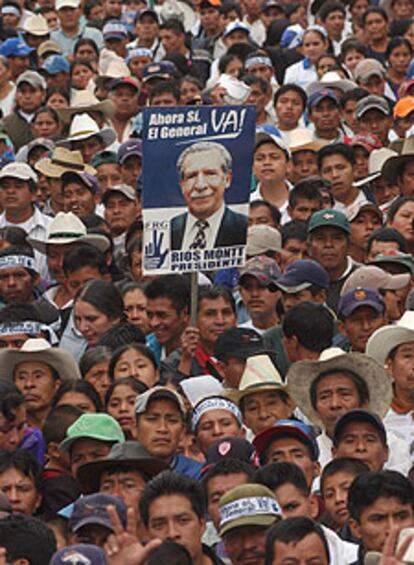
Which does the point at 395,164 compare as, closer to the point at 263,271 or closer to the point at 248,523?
the point at 263,271

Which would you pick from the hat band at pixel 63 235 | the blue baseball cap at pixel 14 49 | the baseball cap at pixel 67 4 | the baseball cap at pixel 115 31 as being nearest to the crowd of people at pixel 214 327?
the hat band at pixel 63 235

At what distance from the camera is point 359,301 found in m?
12.6

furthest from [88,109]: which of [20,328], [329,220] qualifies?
[20,328]

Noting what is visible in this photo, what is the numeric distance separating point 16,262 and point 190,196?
1717 mm

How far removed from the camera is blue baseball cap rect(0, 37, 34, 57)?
819 inches

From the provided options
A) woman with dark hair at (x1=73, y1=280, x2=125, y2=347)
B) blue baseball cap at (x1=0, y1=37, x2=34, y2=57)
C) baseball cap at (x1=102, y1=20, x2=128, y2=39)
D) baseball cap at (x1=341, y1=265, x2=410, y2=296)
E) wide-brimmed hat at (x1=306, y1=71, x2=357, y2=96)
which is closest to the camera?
baseball cap at (x1=341, y1=265, x2=410, y2=296)

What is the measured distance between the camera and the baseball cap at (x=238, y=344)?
12109 mm

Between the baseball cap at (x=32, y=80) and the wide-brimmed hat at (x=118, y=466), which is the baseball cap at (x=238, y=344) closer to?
the wide-brimmed hat at (x=118, y=466)

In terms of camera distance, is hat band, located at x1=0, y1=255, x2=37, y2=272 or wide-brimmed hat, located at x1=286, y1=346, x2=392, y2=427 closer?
wide-brimmed hat, located at x1=286, y1=346, x2=392, y2=427

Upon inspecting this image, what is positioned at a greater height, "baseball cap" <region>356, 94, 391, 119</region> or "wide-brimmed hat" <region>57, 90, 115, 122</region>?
"wide-brimmed hat" <region>57, 90, 115, 122</region>

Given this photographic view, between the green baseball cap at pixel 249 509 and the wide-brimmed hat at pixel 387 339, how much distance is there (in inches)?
85.8

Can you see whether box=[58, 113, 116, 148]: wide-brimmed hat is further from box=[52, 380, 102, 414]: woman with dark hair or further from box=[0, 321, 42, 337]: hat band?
box=[52, 380, 102, 414]: woman with dark hair

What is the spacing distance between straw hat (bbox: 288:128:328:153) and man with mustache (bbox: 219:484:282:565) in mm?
7306

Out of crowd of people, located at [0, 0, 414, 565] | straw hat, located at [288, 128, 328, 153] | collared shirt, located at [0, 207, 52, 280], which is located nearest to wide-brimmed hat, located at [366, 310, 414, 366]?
crowd of people, located at [0, 0, 414, 565]
